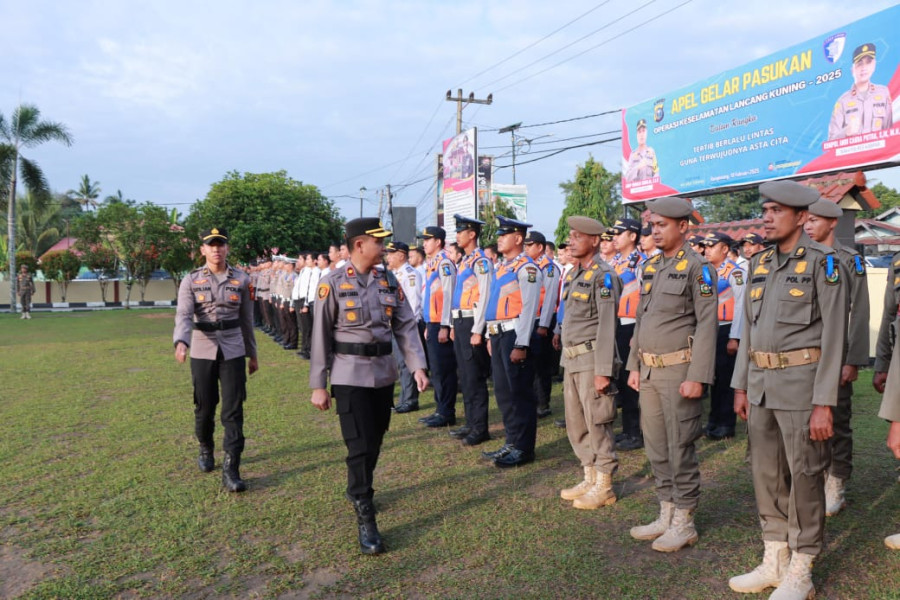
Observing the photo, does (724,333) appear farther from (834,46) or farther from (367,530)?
(834,46)

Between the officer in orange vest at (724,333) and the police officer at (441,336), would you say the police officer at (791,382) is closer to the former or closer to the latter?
the officer in orange vest at (724,333)

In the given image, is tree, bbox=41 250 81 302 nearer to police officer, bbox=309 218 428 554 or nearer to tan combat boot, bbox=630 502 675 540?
police officer, bbox=309 218 428 554

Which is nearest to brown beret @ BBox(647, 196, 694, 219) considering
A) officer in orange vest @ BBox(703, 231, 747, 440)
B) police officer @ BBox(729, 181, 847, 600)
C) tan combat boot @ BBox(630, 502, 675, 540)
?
police officer @ BBox(729, 181, 847, 600)

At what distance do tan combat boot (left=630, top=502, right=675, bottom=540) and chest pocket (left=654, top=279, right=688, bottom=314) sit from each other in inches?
45.7

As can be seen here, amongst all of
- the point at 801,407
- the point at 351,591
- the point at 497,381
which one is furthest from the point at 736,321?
the point at 351,591

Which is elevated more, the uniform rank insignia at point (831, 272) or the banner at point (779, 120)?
the banner at point (779, 120)

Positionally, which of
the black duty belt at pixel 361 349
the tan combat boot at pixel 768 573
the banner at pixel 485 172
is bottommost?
the tan combat boot at pixel 768 573

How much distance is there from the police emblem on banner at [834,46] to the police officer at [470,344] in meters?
8.01

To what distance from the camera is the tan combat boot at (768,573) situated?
3.13 m

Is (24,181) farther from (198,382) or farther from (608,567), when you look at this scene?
(608,567)

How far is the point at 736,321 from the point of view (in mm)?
6488

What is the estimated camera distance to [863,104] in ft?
33.0

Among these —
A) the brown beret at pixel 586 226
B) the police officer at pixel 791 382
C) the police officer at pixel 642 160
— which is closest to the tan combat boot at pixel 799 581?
the police officer at pixel 791 382

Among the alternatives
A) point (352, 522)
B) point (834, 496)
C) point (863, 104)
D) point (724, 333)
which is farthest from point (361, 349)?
point (863, 104)
